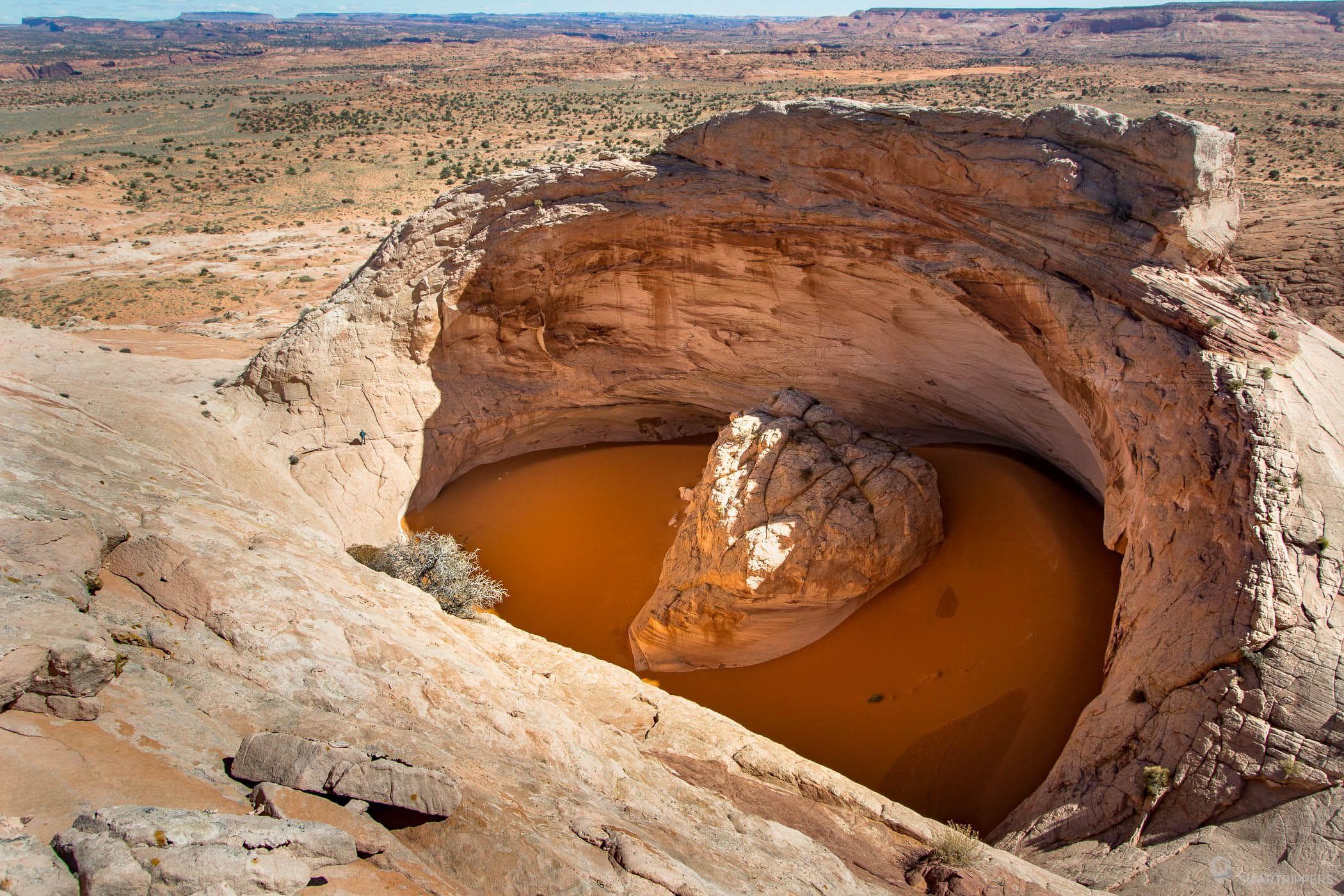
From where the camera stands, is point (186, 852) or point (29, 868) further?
point (186, 852)

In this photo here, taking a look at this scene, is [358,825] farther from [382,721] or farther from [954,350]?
[954,350]

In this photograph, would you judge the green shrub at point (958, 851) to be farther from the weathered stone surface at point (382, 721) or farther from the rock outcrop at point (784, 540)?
the rock outcrop at point (784, 540)

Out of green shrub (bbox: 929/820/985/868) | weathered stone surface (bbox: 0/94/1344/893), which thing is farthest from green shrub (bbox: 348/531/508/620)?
green shrub (bbox: 929/820/985/868)

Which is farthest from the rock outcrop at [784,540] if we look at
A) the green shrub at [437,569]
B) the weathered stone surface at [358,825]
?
the weathered stone surface at [358,825]

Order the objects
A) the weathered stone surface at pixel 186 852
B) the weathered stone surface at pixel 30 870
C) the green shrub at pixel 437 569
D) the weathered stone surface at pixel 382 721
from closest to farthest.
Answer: the weathered stone surface at pixel 30 870 < the weathered stone surface at pixel 186 852 < the weathered stone surface at pixel 382 721 < the green shrub at pixel 437 569

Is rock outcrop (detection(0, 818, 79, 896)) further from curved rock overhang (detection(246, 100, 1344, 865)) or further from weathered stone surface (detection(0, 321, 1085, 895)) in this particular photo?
curved rock overhang (detection(246, 100, 1344, 865))

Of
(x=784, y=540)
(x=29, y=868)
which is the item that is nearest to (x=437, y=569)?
(x=784, y=540)
